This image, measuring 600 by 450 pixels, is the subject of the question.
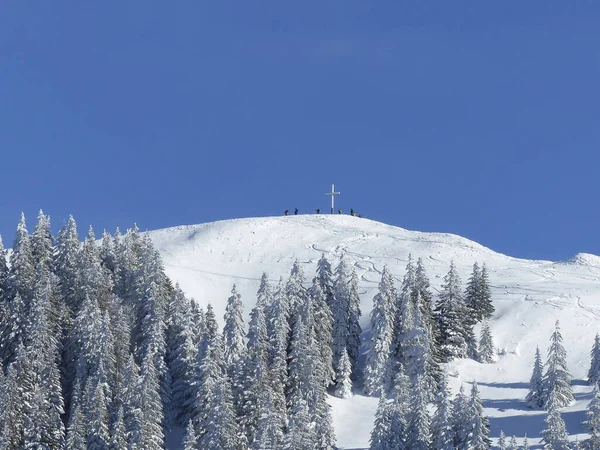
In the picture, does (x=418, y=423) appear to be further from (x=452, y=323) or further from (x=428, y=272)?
(x=428, y=272)

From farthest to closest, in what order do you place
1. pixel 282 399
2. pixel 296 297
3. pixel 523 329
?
pixel 523 329 → pixel 296 297 → pixel 282 399

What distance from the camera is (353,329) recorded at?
11712cm

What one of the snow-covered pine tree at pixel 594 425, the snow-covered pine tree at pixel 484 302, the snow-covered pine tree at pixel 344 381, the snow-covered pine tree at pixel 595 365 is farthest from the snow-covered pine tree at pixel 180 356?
the snow-covered pine tree at pixel 595 365

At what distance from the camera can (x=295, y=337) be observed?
105m

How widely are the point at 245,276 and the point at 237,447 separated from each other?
54.2 metres

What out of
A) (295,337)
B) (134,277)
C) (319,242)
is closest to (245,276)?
(319,242)

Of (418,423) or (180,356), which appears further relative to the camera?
(180,356)

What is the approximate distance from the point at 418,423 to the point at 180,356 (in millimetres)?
24638

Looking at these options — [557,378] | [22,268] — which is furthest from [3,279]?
[557,378]

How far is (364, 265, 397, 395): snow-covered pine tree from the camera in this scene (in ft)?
366

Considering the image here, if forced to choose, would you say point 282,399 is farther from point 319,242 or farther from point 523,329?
point 319,242

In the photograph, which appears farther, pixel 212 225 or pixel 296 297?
pixel 212 225

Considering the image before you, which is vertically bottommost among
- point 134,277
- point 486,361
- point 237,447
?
point 237,447

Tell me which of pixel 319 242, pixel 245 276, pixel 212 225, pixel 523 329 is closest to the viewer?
pixel 523 329
